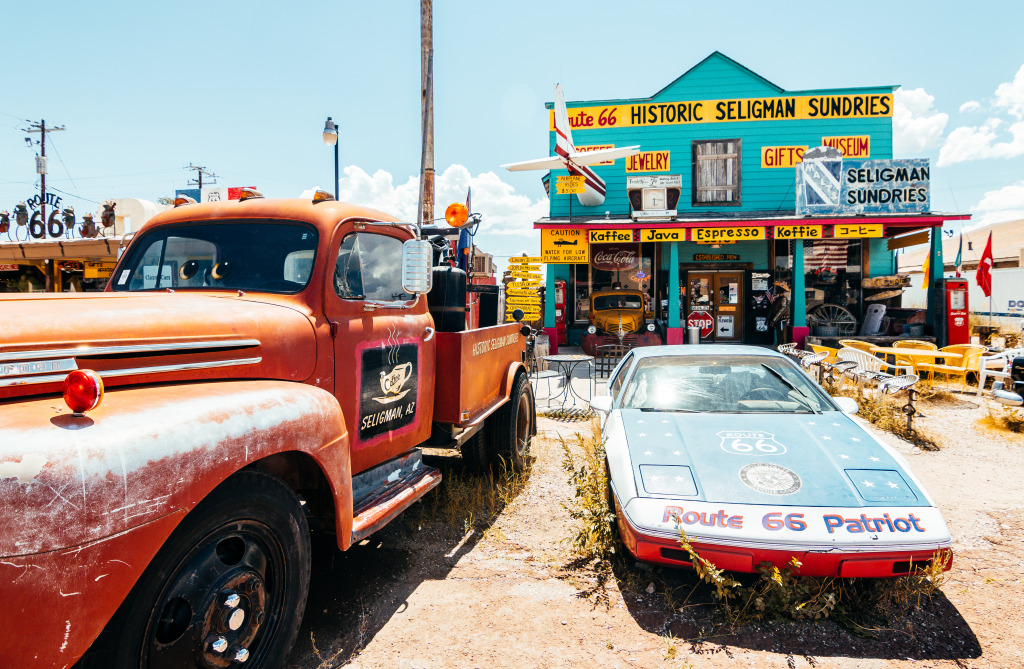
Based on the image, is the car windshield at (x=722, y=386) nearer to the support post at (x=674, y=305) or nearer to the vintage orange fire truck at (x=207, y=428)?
the vintage orange fire truck at (x=207, y=428)

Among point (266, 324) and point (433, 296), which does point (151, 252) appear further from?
point (433, 296)

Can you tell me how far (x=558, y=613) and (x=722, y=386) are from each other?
2249 mm

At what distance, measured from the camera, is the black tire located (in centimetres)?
184

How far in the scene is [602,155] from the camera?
1641 centimetres

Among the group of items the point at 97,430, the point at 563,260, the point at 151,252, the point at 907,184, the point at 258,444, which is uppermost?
the point at 907,184

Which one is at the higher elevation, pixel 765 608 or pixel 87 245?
pixel 87 245

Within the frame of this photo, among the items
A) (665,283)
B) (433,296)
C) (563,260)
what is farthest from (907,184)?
(433,296)

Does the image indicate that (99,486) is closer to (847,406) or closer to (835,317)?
(847,406)

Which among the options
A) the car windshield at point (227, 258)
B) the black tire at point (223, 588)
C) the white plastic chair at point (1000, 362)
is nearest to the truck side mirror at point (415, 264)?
the car windshield at point (227, 258)

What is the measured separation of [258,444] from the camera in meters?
2.21

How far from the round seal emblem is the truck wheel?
2.34 metres

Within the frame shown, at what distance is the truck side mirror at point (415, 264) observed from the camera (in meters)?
3.31

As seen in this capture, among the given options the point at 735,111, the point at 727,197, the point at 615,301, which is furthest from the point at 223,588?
the point at 735,111

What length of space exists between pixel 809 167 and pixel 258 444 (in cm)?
1580
